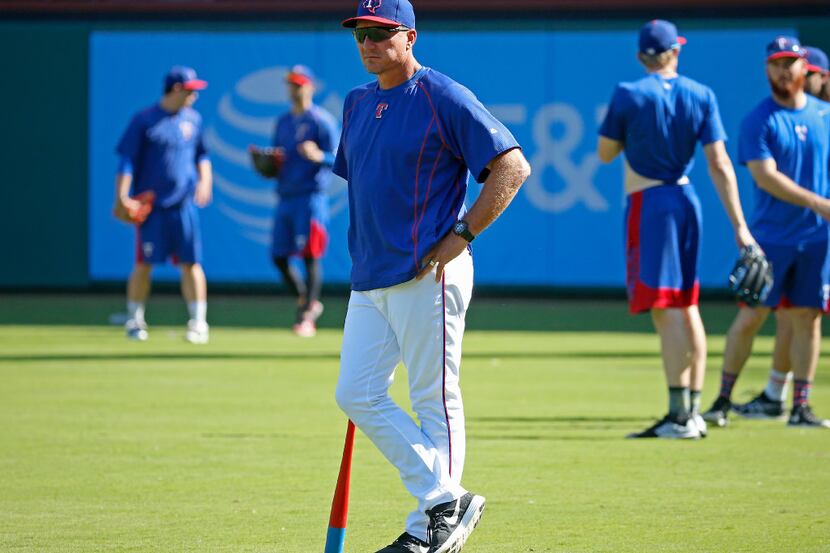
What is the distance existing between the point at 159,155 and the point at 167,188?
1.09ft

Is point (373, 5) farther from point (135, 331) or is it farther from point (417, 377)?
point (135, 331)

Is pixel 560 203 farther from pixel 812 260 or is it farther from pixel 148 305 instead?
pixel 812 260

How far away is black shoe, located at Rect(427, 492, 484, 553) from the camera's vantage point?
5.92 meters

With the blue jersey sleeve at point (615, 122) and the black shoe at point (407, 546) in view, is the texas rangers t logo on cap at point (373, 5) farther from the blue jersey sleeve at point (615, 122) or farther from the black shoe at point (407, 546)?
the blue jersey sleeve at point (615, 122)

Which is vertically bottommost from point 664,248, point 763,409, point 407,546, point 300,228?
point 300,228

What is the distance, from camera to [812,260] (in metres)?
9.93

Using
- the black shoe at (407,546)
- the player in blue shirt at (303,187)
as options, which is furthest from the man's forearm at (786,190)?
the player in blue shirt at (303,187)

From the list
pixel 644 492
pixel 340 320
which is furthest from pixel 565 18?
pixel 644 492

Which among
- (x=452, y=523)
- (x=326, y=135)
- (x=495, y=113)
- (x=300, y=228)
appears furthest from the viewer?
(x=495, y=113)

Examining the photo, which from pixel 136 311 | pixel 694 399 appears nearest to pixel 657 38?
pixel 694 399

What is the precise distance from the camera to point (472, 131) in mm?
5957

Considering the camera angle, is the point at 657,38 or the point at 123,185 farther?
the point at 123,185

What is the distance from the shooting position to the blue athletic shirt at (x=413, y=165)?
598 centimetres

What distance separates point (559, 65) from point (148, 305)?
601 cm
